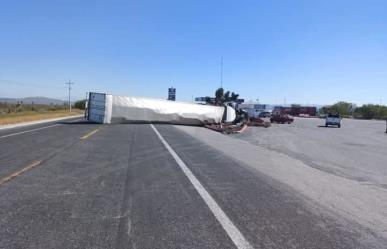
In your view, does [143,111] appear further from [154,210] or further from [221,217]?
[221,217]

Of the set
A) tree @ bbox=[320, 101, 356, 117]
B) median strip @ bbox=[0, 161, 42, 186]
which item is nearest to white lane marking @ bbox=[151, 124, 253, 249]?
median strip @ bbox=[0, 161, 42, 186]

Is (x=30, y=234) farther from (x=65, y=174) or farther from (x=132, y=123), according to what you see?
(x=132, y=123)

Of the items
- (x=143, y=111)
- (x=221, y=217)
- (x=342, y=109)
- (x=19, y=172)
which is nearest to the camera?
(x=221, y=217)

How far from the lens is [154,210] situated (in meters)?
7.87

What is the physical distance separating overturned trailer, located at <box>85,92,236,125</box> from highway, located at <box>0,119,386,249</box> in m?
25.1

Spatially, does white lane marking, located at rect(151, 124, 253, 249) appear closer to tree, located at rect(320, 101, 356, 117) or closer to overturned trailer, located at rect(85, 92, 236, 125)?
overturned trailer, located at rect(85, 92, 236, 125)

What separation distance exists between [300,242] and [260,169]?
7704 millimetres

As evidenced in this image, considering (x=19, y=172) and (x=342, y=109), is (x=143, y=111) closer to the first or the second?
(x=19, y=172)

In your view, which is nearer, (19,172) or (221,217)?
(221,217)

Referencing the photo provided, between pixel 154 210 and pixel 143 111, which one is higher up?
pixel 143 111

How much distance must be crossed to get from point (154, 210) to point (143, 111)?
3332cm

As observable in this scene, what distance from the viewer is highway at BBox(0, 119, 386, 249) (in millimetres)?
6266

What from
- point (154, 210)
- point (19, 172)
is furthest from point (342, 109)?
point (154, 210)

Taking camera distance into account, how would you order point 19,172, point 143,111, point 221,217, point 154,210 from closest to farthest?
point 221,217 < point 154,210 < point 19,172 < point 143,111
